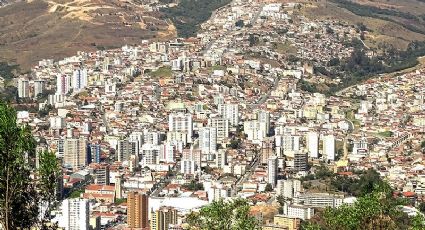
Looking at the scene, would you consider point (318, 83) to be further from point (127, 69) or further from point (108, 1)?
point (108, 1)

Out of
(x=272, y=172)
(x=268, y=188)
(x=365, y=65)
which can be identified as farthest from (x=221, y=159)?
(x=365, y=65)

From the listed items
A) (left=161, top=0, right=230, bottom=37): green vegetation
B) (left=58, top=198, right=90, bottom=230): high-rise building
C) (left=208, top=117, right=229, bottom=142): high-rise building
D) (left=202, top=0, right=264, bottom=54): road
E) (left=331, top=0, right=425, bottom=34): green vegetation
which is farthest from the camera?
(left=331, top=0, right=425, bottom=34): green vegetation

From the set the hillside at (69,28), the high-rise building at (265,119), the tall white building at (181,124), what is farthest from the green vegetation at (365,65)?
the hillside at (69,28)

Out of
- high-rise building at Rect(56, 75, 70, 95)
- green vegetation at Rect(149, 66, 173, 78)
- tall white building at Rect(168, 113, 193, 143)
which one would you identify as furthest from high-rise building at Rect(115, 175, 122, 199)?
green vegetation at Rect(149, 66, 173, 78)

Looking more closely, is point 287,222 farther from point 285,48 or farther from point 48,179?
point 285,48

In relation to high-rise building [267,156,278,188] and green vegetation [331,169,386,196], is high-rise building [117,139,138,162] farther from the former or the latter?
green vegetation [331,169,386,196]

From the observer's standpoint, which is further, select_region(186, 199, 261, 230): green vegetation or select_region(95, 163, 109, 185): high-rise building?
select_region(95, 163, 109, 185): high-rise building
